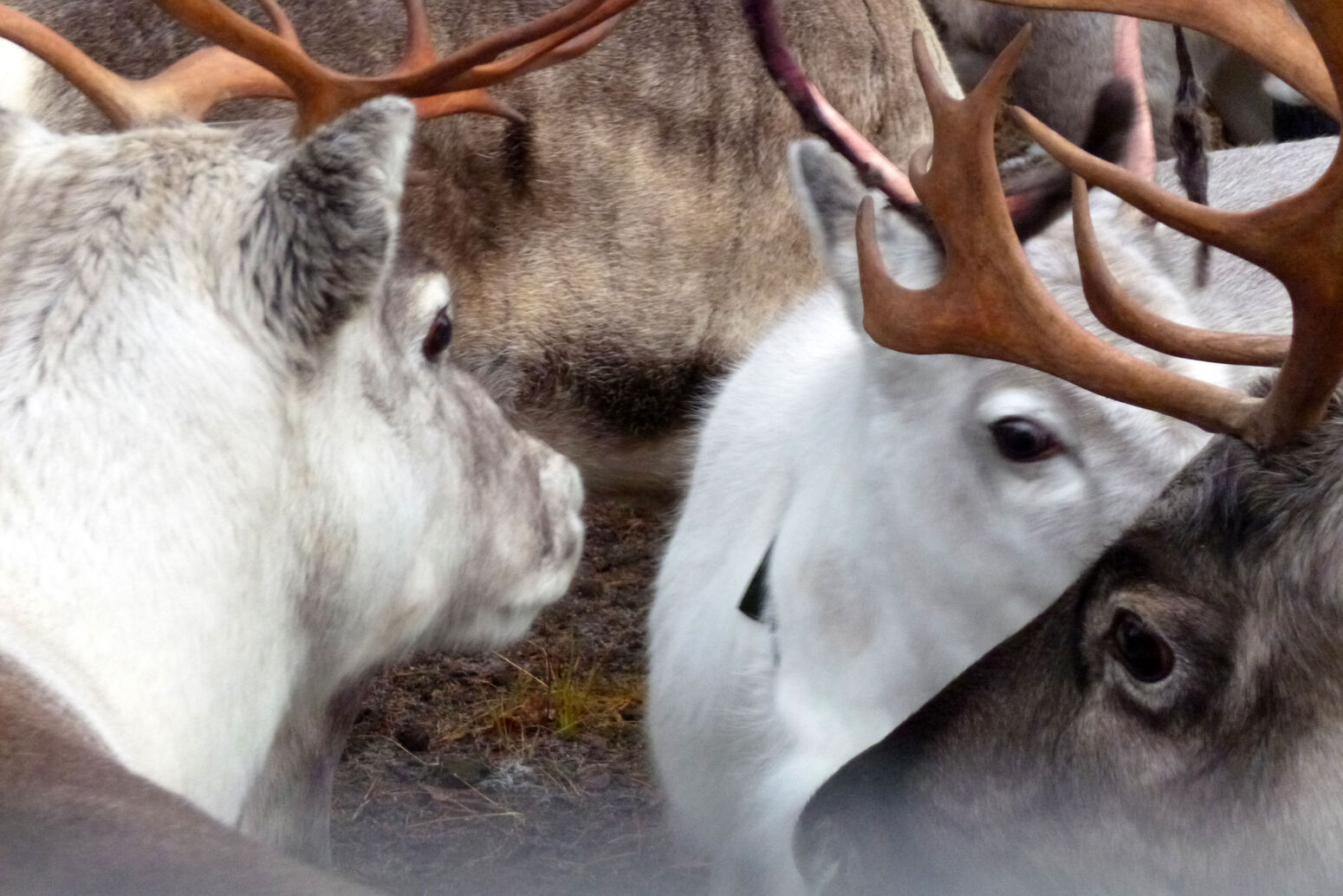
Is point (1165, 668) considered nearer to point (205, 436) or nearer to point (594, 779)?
point (205, 436)

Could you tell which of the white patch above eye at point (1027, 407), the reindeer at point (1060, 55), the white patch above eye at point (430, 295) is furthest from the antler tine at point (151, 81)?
the reindeer at point (1060, 55)

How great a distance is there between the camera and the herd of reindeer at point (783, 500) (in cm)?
141

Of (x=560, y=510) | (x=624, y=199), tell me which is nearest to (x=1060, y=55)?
(x=624, y=199)

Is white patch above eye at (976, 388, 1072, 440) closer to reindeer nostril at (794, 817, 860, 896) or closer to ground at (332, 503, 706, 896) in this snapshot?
reindeer nostril at (794, 817, 860, 896)

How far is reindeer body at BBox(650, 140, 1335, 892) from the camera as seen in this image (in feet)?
5.99

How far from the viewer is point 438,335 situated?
1980mm

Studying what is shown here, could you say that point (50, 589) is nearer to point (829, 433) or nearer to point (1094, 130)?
point (829, 433)

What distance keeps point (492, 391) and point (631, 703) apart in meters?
1.02

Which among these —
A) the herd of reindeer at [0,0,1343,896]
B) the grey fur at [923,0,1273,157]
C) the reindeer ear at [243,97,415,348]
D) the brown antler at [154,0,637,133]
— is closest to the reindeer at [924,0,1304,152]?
the grey fur at [923,0,1273,157]

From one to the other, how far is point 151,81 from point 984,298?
1218 millimetres

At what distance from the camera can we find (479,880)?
3129mm

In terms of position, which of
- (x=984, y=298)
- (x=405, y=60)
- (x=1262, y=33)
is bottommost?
(x=405, y=60)

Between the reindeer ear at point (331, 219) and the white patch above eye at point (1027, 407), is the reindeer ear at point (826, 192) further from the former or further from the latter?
the reindeer ear at point (331, 219)

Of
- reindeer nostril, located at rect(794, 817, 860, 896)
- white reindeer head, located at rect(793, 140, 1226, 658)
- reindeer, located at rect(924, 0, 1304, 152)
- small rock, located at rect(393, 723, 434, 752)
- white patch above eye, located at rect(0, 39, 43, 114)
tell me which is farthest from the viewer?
reindeer, located at rect(924, 0, 1304, 152)
